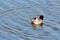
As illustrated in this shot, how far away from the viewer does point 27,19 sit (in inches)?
781

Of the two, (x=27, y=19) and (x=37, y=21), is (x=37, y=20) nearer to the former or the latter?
(x=37, y=21)

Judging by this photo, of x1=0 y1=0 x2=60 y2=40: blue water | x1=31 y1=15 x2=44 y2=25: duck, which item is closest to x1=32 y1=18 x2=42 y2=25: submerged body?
x1=31 y1=15 x2=44 y2=25: duck

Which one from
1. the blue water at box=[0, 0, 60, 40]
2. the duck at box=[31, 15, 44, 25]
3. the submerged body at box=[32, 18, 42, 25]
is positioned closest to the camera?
the blue water at box=[0, 0, 60, 40]

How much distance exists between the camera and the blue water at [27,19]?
→ 17.8 m

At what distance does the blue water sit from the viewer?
17.8 m

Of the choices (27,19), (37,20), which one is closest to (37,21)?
(37,20)

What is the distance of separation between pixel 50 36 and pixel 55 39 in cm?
44

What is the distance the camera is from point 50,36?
17.9 meters

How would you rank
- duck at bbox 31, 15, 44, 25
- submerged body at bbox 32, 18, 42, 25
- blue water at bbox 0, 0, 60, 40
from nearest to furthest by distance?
blue water at bbox 0, 0, 60, 40
duck at bbox 31, 15, 44, 25
submerged body at bbox 32, 18, 42, 25

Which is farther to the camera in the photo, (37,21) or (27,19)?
(37,21)

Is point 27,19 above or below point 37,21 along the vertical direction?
below

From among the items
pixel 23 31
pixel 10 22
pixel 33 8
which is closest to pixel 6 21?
pixel 10 22

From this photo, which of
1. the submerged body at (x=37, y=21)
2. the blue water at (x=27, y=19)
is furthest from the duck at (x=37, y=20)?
the blue water at (x=27, y=19)

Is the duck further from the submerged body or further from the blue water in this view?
the blue water
